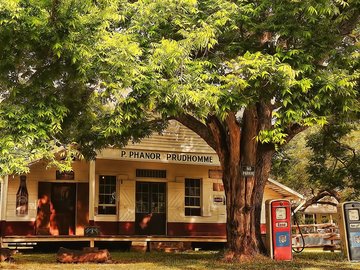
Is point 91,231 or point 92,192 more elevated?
point 92,192

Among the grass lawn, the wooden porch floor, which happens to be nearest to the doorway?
the wooden porch floor

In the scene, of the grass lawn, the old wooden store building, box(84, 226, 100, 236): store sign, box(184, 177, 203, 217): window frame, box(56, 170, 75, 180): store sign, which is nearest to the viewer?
the grass lawn

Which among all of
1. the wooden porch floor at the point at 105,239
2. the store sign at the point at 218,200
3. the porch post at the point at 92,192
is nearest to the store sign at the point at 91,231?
the wooden porch floor at the point at 105,239

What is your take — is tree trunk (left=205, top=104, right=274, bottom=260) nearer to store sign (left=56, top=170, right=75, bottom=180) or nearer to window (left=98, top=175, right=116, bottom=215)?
window (left=98, top=175, right=116, bottom=215)

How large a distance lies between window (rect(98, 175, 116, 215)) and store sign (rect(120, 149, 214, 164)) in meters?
1.79

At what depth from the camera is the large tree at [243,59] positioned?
10250 mm

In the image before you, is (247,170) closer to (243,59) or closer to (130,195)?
(243,59)

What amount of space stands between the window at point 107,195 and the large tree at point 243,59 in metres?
9.19

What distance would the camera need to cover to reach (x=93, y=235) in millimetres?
17500

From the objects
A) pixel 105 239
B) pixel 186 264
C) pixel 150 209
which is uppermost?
pixel 150 209

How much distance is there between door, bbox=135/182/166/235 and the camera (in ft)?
67.9

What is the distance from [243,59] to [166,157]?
9821mm

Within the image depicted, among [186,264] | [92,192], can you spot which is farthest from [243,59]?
[92,192]

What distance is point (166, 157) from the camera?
65.4 ft
